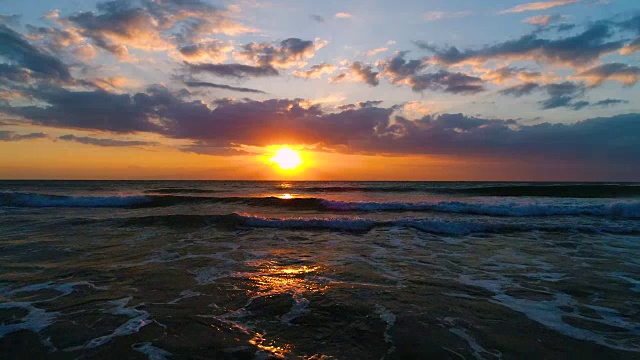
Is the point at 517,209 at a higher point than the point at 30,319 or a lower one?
higher

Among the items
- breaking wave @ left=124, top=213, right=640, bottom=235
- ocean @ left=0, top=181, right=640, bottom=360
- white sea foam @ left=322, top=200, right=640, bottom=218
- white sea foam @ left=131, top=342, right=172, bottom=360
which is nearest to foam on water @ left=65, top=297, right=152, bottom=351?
ocean @ left=0, top=181, right=640, bottom=360

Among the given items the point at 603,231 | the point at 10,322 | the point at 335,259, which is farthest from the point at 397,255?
the point at 603,231

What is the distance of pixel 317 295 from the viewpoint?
7031 millimetres

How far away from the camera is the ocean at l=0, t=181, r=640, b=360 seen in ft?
16.2

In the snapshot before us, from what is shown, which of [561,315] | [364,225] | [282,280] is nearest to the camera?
[561,315]

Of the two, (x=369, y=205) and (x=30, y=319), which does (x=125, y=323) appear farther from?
(x=369, y=205)

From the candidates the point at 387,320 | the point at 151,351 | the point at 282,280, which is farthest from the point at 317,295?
the point at 151,351

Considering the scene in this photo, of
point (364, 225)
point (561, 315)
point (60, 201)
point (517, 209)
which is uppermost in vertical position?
point (60, 201)

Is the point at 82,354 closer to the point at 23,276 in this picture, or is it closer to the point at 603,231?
the point at 23,276

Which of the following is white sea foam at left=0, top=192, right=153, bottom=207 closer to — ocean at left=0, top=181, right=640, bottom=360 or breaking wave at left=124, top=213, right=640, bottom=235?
breaking wave at left=124, top=213, right=640, bottom=235

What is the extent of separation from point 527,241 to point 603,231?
5.23m

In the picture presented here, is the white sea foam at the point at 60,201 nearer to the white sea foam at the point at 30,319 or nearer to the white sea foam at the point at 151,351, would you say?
the white sea foam at the point at 30,319

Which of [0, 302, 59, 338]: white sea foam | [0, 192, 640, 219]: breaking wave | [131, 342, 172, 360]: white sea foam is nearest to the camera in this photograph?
[131, 342, 172, 360]: white sea foam

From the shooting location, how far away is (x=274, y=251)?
11.5 metres
